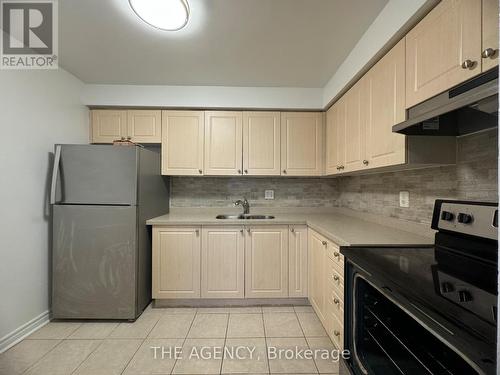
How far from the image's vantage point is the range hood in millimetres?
800

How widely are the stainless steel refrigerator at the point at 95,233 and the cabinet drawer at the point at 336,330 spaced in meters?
1.63

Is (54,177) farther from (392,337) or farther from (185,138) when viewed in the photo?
(392,337)

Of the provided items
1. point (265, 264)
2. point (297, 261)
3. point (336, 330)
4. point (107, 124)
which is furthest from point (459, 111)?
point (107, 124)

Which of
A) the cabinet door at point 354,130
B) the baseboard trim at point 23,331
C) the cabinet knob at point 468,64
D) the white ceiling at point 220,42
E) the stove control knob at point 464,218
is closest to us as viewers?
the cabinet knob at point 468,64

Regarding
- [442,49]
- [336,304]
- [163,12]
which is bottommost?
[336,304]

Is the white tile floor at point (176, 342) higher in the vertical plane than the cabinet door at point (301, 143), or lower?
lower

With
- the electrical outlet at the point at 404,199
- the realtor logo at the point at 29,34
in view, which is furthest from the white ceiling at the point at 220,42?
the electrical outlet at the point at 404,199

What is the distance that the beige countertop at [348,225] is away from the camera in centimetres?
147

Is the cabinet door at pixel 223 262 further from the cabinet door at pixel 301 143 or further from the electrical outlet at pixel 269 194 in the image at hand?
the cabinet door at pixel 301 143

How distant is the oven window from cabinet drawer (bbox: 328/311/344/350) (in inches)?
11.9

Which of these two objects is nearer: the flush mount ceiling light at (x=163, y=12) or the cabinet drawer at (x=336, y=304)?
the flush mount ceiling light at (x=163, y=12)

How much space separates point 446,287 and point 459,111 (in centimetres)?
81

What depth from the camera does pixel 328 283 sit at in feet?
5.68

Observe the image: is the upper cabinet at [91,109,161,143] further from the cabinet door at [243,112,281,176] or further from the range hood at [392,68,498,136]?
the range hood at [392,68,498,136]
